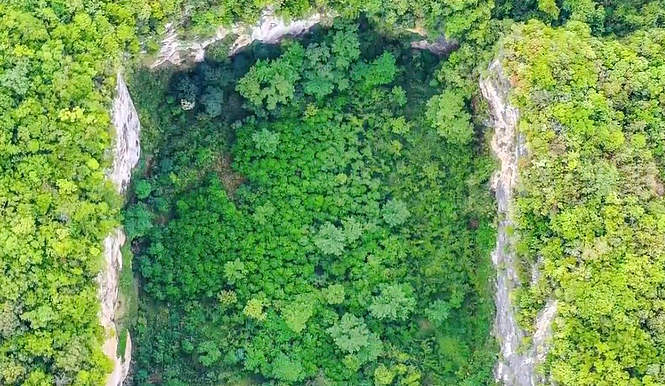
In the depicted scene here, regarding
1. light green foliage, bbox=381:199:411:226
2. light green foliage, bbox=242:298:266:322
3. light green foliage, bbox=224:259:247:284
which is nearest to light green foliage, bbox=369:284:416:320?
light green foliage, bbox=381:199:411:226

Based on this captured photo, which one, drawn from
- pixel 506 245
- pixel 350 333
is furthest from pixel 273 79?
pixel 506 245

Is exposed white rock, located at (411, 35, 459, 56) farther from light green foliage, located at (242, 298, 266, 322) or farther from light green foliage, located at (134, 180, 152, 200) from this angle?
light green foliage, located at (242, 298, 266, 322)

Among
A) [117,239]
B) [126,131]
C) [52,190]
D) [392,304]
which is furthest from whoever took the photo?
[392,304]

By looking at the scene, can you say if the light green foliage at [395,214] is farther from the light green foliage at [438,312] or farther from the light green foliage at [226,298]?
the light green foliage at [226,298]

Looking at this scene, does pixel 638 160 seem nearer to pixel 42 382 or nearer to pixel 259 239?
pixel 259 239

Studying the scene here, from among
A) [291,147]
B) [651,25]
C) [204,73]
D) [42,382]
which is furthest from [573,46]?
[42,382]

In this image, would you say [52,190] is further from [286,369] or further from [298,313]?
[286,369]
